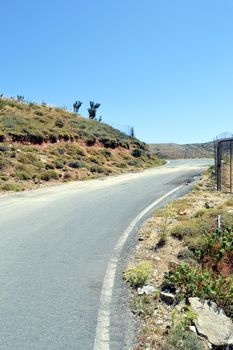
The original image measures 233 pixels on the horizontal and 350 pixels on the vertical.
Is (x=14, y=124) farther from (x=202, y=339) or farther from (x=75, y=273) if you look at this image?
(x=202, y=339)

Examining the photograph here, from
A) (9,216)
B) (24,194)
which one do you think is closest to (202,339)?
(9,216)

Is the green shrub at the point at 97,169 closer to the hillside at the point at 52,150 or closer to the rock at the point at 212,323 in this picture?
the hillside at the point at 52,150

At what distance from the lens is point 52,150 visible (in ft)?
121

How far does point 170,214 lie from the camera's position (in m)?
13.1

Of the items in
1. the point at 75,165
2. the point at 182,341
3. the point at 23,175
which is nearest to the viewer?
the point at 182,341

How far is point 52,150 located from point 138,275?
30596 millimetres

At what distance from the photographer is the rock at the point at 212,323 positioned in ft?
17.3

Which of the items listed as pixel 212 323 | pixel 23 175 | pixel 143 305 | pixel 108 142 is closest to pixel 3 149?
pixel 23 175

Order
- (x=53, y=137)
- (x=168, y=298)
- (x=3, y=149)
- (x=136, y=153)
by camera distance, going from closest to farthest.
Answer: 1. (x=168, y=298)
2. (x=3, y=149)
3. (x=53, y=137)
4. (x=136, y=153)

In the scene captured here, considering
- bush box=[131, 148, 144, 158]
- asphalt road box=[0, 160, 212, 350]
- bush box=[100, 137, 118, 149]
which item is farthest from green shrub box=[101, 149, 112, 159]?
asphalt road box=[0, 160, 212, 350]

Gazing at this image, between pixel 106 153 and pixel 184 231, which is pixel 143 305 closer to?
pixel 184 231

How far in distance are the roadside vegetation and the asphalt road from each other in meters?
0.33

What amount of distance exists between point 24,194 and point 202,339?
52.4ft

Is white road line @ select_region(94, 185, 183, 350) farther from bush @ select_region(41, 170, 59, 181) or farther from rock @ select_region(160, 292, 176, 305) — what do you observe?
bush @ select_region(41, 170, 59, 181)
